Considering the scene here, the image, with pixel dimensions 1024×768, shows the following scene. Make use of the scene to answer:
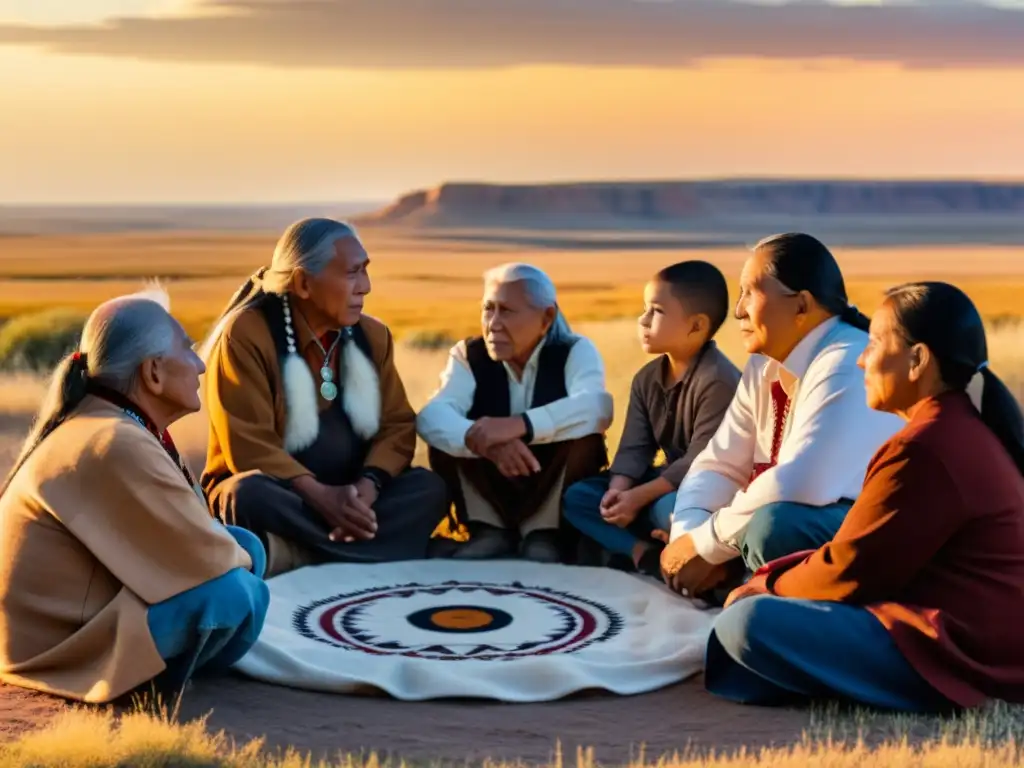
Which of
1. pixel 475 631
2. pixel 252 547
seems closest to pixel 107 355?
pixel 252 547

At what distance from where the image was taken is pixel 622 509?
249 inches

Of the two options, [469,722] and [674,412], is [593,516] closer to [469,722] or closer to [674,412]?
[674,412]

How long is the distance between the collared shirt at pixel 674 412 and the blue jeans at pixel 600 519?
14cm

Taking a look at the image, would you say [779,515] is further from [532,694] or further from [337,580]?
[337,580]

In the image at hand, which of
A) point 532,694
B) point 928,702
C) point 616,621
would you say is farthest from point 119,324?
point 928,702

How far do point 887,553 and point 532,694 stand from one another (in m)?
1.26

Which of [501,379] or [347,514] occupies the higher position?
[501,379]

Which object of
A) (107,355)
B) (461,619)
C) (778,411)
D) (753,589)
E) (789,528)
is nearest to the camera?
(107,355)

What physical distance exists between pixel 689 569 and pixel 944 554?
54.6 inches

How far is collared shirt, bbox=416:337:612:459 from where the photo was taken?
6668 millimetres

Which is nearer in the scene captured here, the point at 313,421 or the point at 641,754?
the point at 641,754

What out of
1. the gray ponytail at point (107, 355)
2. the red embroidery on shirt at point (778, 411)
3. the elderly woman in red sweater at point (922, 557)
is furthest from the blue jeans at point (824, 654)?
the gray ponytail at point (107, 355)

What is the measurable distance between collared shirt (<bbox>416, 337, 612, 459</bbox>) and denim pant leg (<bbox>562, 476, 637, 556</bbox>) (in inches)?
9.5

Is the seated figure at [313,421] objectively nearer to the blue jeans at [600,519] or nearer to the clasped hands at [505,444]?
the clasped hands at [505,444]
